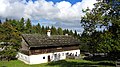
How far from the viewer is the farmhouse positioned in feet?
151

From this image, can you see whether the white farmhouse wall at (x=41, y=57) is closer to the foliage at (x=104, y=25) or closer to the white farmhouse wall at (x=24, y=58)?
the white farmhouse wall at (x=24, y=58)

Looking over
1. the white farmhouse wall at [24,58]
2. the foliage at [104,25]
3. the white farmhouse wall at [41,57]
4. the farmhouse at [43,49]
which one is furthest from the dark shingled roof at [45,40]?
the foliage at [104,25]

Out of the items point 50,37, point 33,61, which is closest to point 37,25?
point 50,37

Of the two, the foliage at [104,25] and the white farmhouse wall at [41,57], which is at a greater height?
the foliage at [104,25]

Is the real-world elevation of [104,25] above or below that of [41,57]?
above

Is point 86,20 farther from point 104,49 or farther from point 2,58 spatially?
point 2,58

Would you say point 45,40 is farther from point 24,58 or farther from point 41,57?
point 24,58

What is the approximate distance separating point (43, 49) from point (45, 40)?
3.39 metres

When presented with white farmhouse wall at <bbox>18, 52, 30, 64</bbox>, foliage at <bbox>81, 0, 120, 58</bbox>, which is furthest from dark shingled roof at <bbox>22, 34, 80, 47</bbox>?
foliage at <bbox>81, 0, 120, 58</bbox>

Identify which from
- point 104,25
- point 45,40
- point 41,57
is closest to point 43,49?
point 41,57

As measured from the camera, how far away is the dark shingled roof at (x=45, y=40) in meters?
47.1

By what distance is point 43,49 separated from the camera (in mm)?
48531

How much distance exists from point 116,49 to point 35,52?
22837mm

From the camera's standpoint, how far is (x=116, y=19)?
28.9 meters
